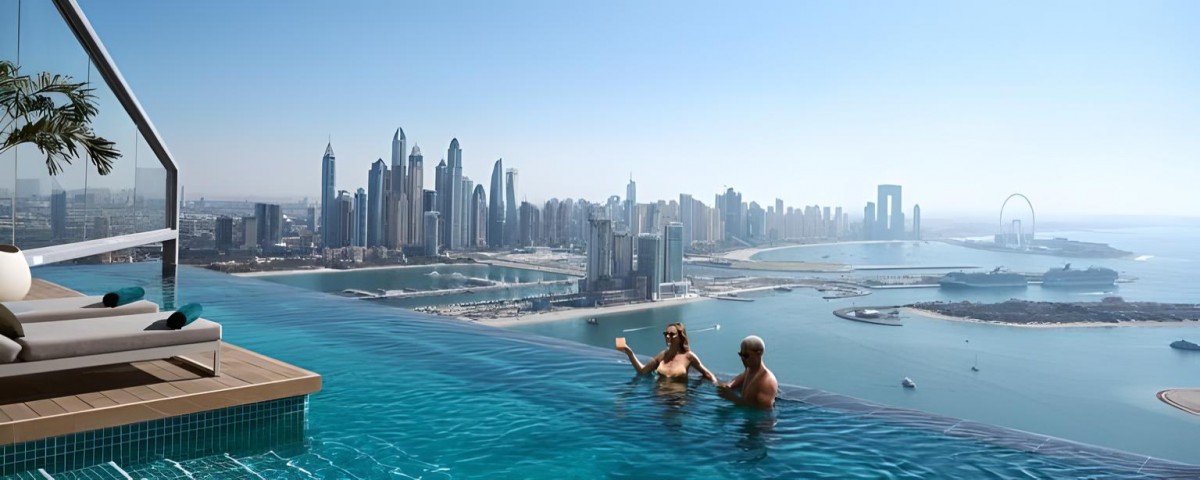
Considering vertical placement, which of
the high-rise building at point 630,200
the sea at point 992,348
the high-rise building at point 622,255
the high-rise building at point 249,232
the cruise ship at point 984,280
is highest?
the high-rise building at point 630,200

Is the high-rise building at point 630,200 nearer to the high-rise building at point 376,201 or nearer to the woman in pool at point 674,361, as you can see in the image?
the high-rise building at point 376,201

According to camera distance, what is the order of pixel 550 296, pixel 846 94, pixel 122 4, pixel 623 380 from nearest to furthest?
pixel 623 380
pixel 122 4
pixel 846 94
pixel 550 296

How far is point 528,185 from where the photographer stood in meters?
43.8

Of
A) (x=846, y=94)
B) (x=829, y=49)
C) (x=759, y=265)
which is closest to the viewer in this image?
(x=829, y=49)

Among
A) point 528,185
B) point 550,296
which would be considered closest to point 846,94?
point 550,296

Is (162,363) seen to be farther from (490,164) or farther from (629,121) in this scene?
(490,164)

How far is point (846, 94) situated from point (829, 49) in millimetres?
4022

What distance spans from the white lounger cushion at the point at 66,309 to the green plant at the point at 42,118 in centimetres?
200

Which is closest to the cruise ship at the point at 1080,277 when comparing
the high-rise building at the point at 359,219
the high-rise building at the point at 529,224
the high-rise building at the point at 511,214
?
the high-rise building at the point at 529,224

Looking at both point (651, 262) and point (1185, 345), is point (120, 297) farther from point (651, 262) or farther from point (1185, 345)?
point (651, 262)

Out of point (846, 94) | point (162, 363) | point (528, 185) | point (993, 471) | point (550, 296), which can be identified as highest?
point (846, 94)

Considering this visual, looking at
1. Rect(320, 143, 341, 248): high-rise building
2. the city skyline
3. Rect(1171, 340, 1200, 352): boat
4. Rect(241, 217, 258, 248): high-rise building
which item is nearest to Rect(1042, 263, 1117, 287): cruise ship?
the city skyline

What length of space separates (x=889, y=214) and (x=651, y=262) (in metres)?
21.1

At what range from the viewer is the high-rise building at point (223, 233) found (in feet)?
53.6
